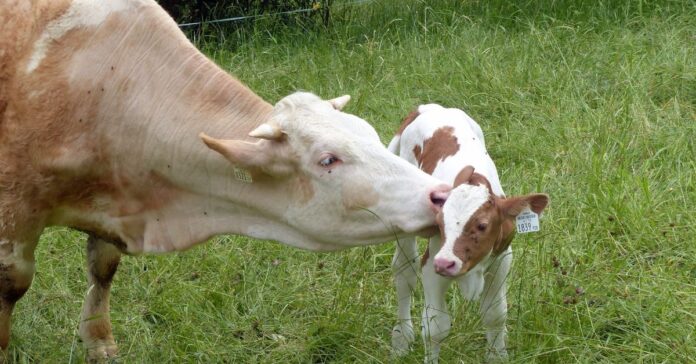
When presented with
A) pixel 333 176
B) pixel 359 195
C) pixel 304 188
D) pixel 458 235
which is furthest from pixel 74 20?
pixel 458 235

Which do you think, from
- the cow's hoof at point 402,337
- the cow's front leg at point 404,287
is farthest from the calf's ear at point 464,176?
the cow's hoof at point 402,337

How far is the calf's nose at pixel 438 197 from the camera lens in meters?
3.50

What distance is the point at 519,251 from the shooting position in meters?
5.05

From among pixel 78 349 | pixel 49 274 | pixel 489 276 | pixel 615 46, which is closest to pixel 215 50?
pixel 615 46

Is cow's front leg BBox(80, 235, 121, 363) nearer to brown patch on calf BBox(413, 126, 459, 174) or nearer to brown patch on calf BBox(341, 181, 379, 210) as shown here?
brown patch on calf BBox(413, 126, 459, 174)

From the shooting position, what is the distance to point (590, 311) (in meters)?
4.56

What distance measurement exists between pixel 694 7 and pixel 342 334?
16.8 ft

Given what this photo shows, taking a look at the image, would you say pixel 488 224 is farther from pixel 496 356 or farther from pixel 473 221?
pixel 496 356

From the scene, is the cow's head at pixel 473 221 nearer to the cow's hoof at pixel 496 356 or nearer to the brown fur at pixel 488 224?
the brown fur at pixel 488 224

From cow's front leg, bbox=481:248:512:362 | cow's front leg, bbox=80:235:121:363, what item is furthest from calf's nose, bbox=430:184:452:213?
cow's front leg, bbox=80:235:121:363

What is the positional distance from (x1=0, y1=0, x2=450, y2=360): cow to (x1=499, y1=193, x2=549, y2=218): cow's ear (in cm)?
63

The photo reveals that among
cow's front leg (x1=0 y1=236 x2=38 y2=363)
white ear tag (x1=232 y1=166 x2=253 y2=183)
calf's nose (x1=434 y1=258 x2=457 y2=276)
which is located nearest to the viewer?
calf's nose (x1=434 y1=258 x2=457 y2=276)

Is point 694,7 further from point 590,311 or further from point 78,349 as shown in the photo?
point 78,349

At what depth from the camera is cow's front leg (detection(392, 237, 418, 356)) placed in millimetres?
4668
